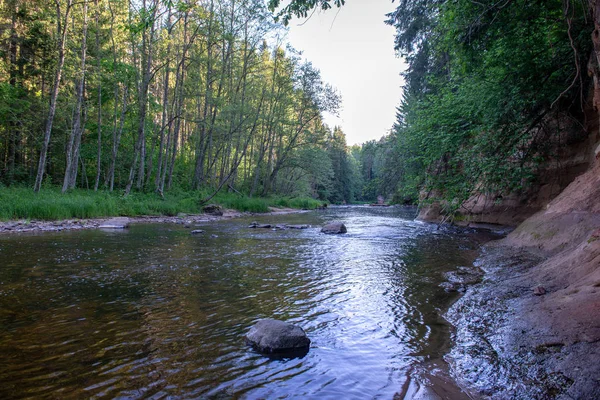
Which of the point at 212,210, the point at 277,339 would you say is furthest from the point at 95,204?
the point at 277,339

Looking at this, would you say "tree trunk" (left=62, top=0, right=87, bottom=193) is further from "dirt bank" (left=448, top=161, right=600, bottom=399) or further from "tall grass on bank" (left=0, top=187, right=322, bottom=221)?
"dirt bank" (left=448, top=161, right=600, bottom=399)

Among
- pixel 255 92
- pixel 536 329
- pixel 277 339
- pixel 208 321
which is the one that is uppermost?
pixel 255 92

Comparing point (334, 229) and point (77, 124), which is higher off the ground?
point (77, 124)

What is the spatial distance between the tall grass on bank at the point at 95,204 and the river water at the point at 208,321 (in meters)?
6.71

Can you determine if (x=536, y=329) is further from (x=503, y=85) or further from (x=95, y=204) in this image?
(x=95, y=204)

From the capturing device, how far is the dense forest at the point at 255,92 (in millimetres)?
8250

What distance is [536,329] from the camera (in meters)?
3.38

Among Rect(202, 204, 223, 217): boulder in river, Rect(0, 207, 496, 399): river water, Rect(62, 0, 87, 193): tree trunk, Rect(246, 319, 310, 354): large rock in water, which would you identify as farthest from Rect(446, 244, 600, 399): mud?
Rect(202, 204, 223, 217): boulder in river

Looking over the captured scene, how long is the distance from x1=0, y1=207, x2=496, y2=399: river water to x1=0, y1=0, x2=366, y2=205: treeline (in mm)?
13290

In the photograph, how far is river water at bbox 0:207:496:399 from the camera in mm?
2945

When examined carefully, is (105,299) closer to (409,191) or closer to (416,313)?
(416,313)

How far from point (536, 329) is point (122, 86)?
28.3m

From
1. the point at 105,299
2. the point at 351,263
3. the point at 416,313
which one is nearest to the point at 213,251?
the point at 351,263

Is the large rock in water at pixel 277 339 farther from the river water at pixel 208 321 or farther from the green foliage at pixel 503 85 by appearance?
the green foliage at pixel 503 85
